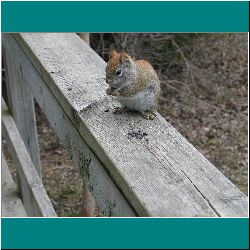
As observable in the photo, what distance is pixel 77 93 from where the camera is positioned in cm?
130

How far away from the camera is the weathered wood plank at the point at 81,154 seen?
3.23ft

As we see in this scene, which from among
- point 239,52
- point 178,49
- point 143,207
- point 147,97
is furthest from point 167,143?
point 239,52

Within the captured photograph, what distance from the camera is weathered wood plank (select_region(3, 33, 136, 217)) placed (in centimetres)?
99

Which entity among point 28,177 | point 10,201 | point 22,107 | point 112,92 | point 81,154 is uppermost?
point 112,92

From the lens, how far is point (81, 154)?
1213mm

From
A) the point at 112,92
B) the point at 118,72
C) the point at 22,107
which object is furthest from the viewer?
the point at 22,107

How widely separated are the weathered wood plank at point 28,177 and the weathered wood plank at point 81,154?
462 millimetres

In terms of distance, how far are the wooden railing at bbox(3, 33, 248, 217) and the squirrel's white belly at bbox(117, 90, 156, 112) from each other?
0.11 ft

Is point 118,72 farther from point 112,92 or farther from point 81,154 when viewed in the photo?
point 81,154

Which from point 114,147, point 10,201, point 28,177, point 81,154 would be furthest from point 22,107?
point 114,147

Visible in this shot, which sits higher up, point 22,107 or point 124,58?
point 124,58

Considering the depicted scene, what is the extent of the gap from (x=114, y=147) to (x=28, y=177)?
1100 mm

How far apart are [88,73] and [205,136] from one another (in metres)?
3.88

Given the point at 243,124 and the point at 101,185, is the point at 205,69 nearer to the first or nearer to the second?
the point at 243,124
